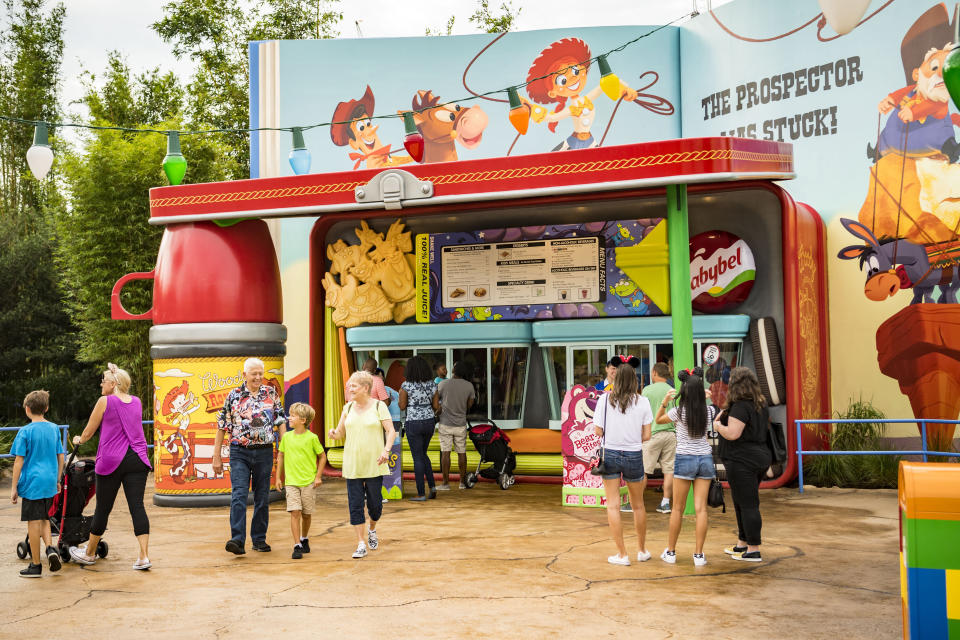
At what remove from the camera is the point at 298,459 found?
319 inches

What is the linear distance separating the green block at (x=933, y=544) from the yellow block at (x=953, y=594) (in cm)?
3

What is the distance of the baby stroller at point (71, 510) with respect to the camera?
7.87 meters

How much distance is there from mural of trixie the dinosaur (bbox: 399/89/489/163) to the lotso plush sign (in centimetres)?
548

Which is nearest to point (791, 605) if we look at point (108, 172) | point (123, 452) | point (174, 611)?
point (174, 611)

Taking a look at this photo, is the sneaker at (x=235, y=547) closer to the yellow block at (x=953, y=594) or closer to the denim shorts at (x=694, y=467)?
the denim shorts at (x=694, y=467)

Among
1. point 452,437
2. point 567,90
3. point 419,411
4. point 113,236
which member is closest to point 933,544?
point 419,411

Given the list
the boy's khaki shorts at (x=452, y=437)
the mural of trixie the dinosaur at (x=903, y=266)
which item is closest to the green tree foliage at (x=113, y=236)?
the boy's khaki shorts at (x=452, y=437)

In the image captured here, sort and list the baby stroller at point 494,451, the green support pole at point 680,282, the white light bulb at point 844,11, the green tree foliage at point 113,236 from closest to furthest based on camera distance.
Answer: the white light bulb at point 844,11 < the green support pole at point 680,282 < the baby stroller at point 494,451 < the green tree foliage at point 113,236

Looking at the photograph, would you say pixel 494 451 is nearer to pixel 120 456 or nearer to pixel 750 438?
pixel 750 438

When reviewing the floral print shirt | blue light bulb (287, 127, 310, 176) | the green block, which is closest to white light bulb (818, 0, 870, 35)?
the green block

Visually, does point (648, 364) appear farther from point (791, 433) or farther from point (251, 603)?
point (251, 603)

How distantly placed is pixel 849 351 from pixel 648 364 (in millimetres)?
2964

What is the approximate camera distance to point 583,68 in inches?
625

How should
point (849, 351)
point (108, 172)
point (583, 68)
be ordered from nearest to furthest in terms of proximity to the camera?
point (849, 351)
point (583, 68)
point (108, 172)
